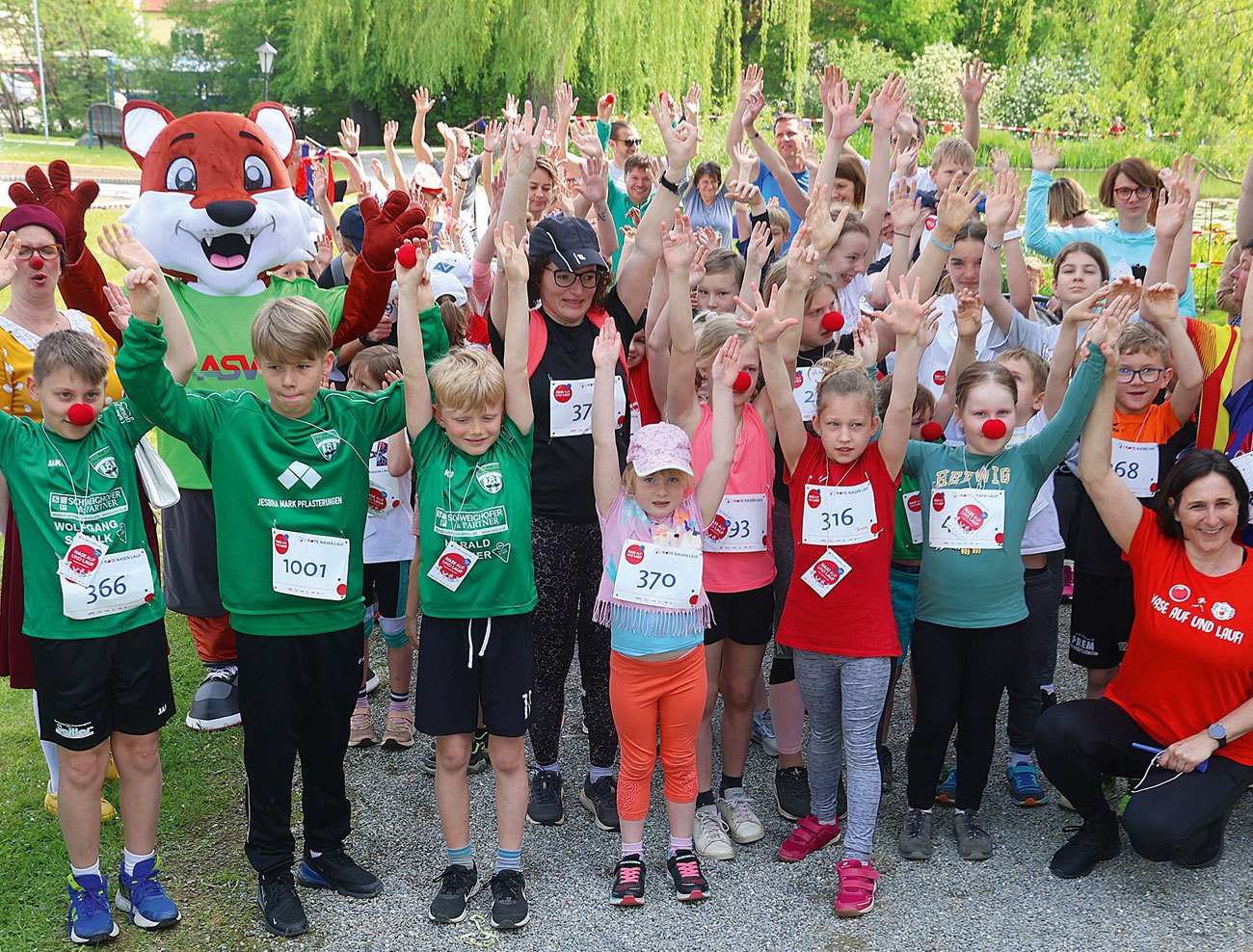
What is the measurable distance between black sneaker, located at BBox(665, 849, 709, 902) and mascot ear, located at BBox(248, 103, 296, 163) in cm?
328

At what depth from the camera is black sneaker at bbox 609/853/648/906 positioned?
3.75 meters

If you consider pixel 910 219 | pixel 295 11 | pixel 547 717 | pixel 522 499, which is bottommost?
pixel 547 717

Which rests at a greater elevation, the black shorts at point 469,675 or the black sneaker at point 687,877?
the black shorts at point 469,675

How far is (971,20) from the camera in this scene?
35406 millimetres

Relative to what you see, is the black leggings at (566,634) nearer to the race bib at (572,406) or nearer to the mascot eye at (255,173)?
the race bib at (572,406)

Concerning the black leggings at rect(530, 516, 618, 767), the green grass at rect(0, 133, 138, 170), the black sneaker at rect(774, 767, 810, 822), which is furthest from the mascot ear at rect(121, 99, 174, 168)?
the green grass at rect(0, 133, 138, 170)

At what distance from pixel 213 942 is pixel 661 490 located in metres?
1.95

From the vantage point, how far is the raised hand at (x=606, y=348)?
379 centimetres

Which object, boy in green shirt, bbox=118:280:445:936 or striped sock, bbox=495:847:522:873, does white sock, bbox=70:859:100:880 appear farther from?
striped sock, bbox=495:847:522:873

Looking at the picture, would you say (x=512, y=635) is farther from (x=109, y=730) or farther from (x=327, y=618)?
(x=109, y=730)

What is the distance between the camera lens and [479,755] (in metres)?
4.65

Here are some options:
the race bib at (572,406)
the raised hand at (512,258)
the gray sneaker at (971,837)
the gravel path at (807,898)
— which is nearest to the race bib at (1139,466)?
the gravel path at (807,898)

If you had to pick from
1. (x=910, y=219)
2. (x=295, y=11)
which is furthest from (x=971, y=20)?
(x=910, y=219)

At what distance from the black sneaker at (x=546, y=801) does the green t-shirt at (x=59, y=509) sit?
154 centimetres
